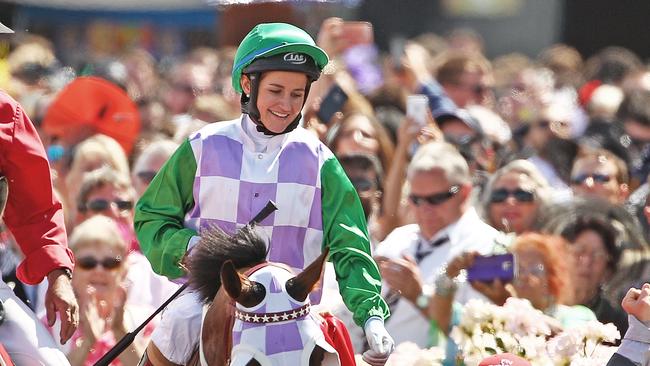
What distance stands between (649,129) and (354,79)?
9.16ft

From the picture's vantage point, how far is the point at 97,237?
812cm

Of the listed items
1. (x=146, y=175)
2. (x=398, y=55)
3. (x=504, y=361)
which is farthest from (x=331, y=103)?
(x=398, y=55)

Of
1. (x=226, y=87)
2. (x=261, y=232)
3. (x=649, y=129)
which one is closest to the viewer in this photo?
(x=261, y=232)

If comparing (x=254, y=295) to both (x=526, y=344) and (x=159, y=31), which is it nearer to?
(x=526, y=344)

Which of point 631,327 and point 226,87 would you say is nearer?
point 631,327

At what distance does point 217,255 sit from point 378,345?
567mm

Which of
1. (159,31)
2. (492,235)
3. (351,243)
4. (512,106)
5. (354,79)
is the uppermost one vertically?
(351,243)

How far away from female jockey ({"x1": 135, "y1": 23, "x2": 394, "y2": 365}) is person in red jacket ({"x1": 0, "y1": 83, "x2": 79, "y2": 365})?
0.30 meters

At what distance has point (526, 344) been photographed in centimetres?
649

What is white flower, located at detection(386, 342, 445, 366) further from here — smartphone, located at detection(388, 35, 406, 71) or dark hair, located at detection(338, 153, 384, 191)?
smartphone, located at detection(388, 35, 406, 71)

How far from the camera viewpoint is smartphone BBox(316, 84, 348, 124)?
10.5 metres

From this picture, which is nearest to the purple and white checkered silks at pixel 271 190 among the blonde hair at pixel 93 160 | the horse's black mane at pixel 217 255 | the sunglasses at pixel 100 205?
the horse's black mane at pixel 217 255

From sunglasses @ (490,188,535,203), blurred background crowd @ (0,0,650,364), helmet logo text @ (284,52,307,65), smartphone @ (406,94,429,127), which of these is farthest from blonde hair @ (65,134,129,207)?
helmet logo text @ (284,52,307,65)

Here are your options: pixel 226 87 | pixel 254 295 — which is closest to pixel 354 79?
pixel 226 87
